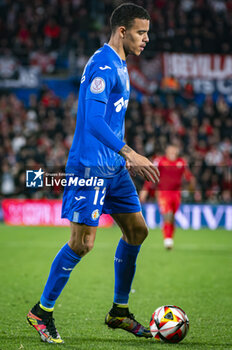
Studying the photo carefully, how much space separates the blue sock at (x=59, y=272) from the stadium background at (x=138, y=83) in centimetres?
1145

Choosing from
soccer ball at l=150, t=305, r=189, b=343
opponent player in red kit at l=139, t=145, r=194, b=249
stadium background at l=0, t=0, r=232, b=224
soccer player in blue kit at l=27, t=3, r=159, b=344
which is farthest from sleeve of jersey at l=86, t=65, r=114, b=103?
stadium background at l=0, t=0, r=232, b=224

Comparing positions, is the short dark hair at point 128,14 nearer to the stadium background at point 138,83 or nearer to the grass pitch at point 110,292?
the grass pitch at point 110,292

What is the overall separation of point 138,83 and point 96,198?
1577 cm

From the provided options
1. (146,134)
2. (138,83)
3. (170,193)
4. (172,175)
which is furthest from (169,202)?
(138,83)

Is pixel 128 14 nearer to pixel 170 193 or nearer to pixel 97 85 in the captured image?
pixel 97 85

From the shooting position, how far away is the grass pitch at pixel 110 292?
3809 mm

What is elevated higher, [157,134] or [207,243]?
[157,134]

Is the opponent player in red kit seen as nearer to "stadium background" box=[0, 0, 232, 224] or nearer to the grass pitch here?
the grass pitch

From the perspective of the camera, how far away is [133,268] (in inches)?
159

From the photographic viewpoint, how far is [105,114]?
372cm

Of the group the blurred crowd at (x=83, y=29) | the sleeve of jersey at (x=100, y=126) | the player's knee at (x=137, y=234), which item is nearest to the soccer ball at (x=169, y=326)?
the player's knee at (x=137, y=234)

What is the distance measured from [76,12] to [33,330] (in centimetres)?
1926

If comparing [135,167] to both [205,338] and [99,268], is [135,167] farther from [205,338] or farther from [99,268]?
[99,268]

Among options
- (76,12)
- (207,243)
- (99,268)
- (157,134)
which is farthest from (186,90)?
(99,268)
